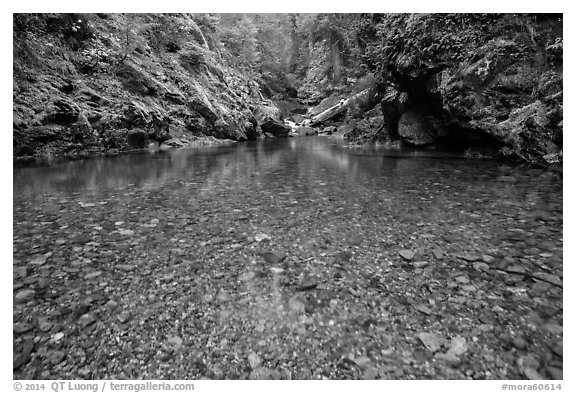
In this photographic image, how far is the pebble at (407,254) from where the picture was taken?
11.0ft

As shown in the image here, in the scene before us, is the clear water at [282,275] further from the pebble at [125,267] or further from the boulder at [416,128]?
the boulder at [416,128]

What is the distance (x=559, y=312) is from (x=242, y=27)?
52239 millimetres

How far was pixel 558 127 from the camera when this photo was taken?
7.89m

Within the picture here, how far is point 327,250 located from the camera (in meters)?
3.64

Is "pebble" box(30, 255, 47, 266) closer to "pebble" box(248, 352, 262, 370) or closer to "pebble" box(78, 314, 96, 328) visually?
"pebble" box(78, 314, 96, 328)

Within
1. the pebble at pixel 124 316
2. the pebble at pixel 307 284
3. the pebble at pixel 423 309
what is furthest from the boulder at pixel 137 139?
the pebble at pixel 423 309

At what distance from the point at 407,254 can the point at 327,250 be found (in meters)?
0.87

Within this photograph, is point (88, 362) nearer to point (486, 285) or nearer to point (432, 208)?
point (486, 285)

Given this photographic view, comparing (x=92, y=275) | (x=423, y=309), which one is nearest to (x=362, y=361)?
(x=423, y=309)

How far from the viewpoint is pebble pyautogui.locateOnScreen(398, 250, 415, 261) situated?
132 inches

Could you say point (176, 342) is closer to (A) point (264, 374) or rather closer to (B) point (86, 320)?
(A) point (264, 374)

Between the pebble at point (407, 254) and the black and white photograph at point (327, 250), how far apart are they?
34mm

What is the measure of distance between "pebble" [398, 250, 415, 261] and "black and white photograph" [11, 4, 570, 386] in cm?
3

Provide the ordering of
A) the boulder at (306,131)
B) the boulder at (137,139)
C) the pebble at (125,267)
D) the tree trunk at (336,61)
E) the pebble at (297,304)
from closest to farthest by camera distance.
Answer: the pebble at (297,304), the pebble at (125,267), the boulder at (137,139), the boulder at (306,131), the tree trunk at (336,61)
